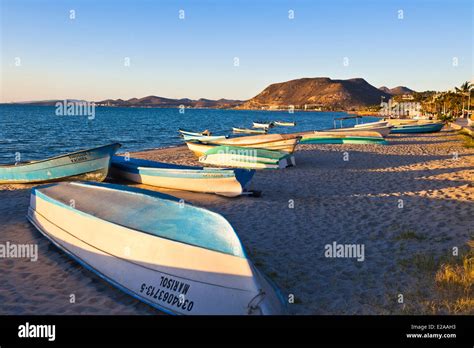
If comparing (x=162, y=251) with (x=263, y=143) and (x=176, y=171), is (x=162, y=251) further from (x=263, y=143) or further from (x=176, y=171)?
(x=263, y=143)

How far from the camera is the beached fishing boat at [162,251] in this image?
454cm

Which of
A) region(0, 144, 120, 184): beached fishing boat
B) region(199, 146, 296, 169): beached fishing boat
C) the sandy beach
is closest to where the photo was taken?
the sandy beach

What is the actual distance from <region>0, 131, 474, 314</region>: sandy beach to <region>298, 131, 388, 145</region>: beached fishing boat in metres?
A: 12.9

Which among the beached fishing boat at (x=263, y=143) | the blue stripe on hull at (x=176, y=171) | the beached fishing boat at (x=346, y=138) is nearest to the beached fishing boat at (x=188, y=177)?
the blue stripe on hull at (x=176, y=171)

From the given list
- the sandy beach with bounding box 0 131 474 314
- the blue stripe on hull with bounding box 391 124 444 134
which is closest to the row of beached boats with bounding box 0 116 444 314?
the sandy beach with bounding box 0 131 474 314

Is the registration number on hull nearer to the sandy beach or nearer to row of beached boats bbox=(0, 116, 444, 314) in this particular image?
row of beached boats bbox=(0, 116, 444, 314)

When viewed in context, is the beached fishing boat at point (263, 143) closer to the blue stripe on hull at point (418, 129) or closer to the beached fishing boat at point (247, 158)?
the beached fishing boat at point (247, 158)

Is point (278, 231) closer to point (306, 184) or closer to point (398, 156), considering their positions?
point (306, 184)

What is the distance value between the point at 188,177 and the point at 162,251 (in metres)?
6.50

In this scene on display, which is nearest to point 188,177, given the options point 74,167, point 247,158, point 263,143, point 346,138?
point 74,167

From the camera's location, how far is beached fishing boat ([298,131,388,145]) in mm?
27172

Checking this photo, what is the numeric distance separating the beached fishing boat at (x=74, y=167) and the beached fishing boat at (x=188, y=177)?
0.75m
